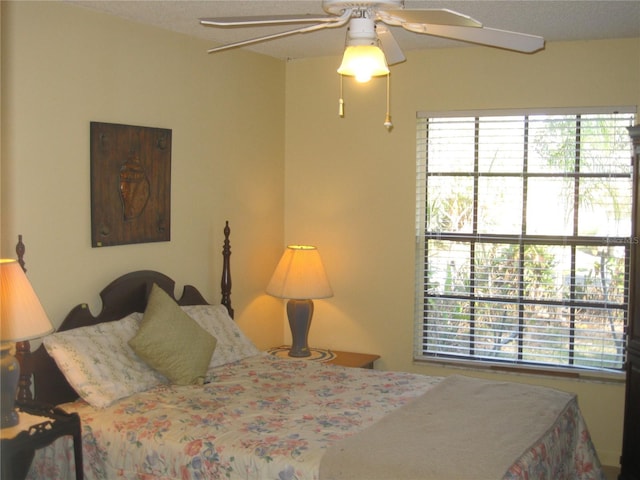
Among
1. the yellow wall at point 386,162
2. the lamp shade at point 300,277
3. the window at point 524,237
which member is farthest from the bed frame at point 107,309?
the window at point 524,237

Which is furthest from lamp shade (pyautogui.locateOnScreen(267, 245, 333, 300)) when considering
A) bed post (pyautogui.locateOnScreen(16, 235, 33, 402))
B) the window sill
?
bed post (pyautogui.locateOnScreen(16, 235, 33, 402))

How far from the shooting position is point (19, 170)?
3.19 m

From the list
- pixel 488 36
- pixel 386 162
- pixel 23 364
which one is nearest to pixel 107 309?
pixel 23 364

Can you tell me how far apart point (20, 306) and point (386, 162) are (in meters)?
2.76

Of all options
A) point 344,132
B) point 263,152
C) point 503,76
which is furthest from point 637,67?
point 263,152

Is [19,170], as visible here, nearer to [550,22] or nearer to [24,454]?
[24,454]

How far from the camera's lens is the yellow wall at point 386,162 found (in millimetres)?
4367

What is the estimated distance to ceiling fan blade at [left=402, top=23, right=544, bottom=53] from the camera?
2430 millimetres

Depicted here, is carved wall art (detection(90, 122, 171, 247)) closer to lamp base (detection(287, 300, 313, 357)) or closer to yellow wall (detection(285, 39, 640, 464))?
lamp base (detection(287, 300, 313, 357))

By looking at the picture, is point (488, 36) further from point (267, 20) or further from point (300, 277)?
point (300, 277)

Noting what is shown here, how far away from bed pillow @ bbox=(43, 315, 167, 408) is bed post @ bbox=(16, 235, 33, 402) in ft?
0.33

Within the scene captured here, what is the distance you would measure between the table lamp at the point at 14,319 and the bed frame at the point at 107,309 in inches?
16.9

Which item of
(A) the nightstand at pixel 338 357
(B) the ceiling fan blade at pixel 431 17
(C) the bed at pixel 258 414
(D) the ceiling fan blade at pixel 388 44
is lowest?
(A) the nightstand at pixel 338 357

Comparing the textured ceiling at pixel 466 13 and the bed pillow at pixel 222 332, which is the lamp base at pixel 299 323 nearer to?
the bed pillow at pixel 222 332
